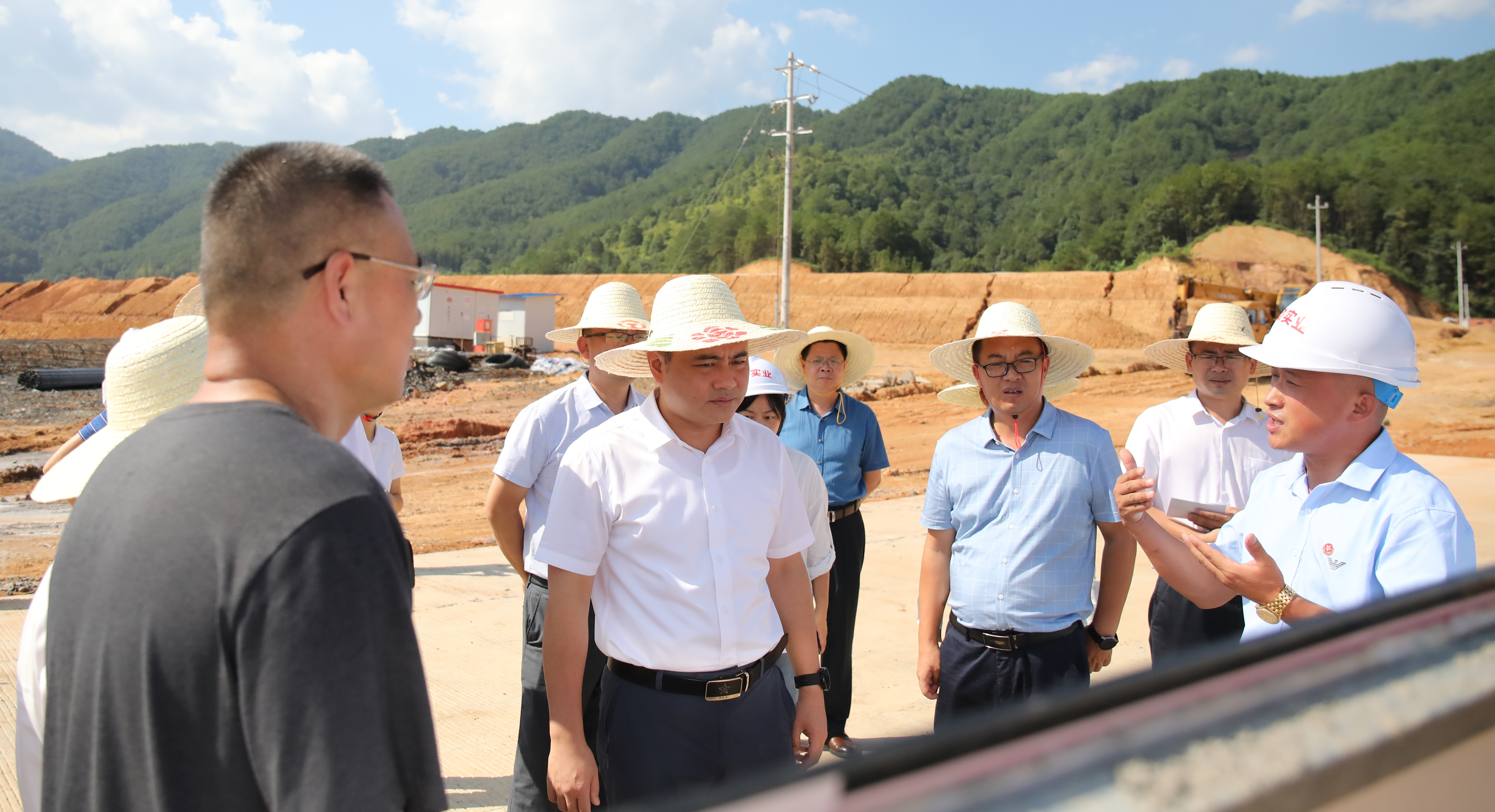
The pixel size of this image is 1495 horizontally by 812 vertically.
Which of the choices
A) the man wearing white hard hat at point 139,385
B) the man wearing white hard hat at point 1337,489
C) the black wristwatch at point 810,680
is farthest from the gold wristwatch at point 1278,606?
the man wearing white hard hat at point 139,385

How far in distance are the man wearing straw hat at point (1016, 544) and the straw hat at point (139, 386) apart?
2.51 m

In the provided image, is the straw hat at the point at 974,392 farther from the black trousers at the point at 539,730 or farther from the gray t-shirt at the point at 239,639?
the gray t-shirt at the point at 239,639

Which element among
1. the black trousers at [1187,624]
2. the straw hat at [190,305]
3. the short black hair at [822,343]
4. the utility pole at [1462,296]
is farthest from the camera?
the utility pole at [1462,296]

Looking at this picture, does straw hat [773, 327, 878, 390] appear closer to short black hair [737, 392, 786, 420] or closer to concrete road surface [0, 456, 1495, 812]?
short black hair [737, 392, 786, 420]

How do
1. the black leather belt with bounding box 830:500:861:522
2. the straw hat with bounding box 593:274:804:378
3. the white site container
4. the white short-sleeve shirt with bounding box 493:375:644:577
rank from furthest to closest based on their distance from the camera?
1. the white site container
2. the black leather belt with bounding box 830:500:861:522
3. the white short-sleeve shirt with bounding box 493:375:644:577
4. the straw hat with bounding box 593:274:804:378

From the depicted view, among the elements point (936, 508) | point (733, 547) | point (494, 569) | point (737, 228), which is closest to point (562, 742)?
point (733, 547)

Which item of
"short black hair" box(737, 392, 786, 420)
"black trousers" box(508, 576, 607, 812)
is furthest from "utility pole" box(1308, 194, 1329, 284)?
"black trousers" box(508, 576, 607, 812)

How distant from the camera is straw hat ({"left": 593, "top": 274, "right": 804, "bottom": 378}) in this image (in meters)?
2.67

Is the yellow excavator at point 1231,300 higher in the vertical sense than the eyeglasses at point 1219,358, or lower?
higher

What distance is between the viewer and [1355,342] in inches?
85.3

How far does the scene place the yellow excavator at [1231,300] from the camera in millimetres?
27984

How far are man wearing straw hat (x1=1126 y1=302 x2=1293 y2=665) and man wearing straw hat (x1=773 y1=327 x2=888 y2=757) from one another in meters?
A: 1.41

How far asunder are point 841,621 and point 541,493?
178 centimetres

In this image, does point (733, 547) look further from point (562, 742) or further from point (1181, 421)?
point (1181, 421)
